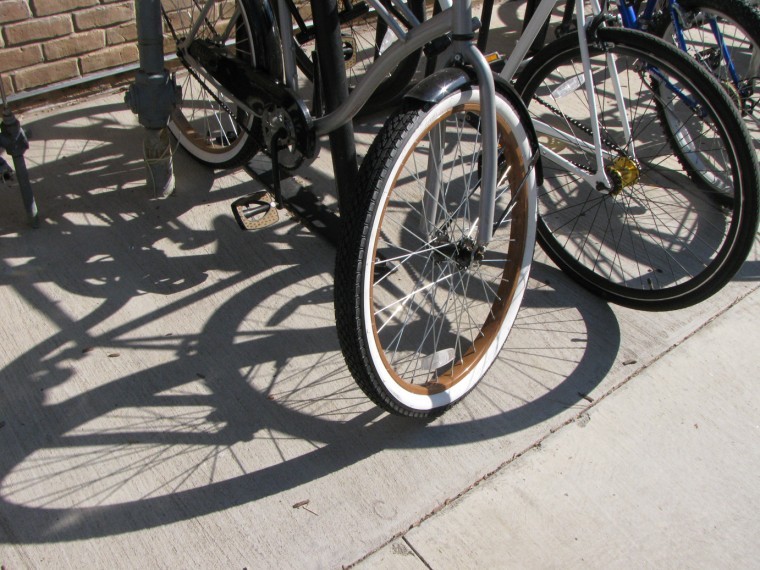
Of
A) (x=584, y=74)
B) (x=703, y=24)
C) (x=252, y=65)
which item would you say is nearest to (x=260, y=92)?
(x=252, y=65)

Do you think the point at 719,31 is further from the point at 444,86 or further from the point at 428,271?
the point at 444,86

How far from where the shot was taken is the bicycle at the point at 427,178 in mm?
1936

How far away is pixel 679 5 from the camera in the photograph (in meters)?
2.92

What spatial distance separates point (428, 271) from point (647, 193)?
1.06 m

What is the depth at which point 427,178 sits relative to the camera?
8.41 ft

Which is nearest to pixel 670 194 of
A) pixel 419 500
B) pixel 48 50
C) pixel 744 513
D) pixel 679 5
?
pixel 679 5

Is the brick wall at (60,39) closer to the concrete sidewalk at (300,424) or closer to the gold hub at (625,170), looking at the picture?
the concrete sidewalk at (300,424)

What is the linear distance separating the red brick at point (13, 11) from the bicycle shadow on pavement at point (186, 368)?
0.65 meters

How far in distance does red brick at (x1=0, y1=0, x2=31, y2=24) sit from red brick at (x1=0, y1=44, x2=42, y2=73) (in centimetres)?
12

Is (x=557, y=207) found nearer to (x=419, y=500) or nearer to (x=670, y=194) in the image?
(x=670, y=194)

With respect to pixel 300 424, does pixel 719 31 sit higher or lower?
higher

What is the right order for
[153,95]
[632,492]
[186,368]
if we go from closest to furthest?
[632,492], [186,368], [153,95]

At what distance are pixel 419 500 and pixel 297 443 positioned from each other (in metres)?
0.36

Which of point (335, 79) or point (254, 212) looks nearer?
point (335, 79)
